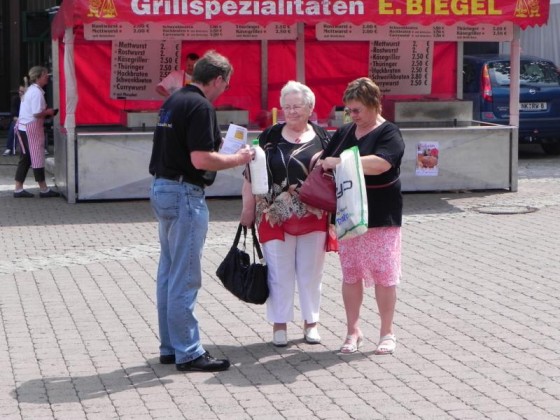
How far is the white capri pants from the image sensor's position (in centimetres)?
734

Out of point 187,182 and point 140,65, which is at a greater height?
point 140,65

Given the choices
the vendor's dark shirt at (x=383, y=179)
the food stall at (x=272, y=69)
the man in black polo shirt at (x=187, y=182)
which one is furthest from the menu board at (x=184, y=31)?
the man in black polo shirt at (x=187, y=182)

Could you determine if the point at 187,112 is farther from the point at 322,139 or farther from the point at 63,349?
the point at 63,349

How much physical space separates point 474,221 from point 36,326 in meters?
5.92

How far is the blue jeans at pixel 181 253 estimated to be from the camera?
6648 millimetres

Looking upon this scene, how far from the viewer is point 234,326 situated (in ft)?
26.2

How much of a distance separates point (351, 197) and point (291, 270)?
0.84 metres

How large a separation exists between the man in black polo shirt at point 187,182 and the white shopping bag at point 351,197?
1.79 ft

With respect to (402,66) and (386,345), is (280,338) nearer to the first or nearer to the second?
(386,345)

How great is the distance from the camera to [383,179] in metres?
7.07

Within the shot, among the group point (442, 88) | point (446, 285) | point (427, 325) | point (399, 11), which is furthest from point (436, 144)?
point (427, 325)

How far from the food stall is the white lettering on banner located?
0.04 feet

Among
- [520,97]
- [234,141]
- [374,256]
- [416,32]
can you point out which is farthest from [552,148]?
[234,141]

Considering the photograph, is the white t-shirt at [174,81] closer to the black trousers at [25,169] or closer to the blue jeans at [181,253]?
the black trousers at [25,169]
